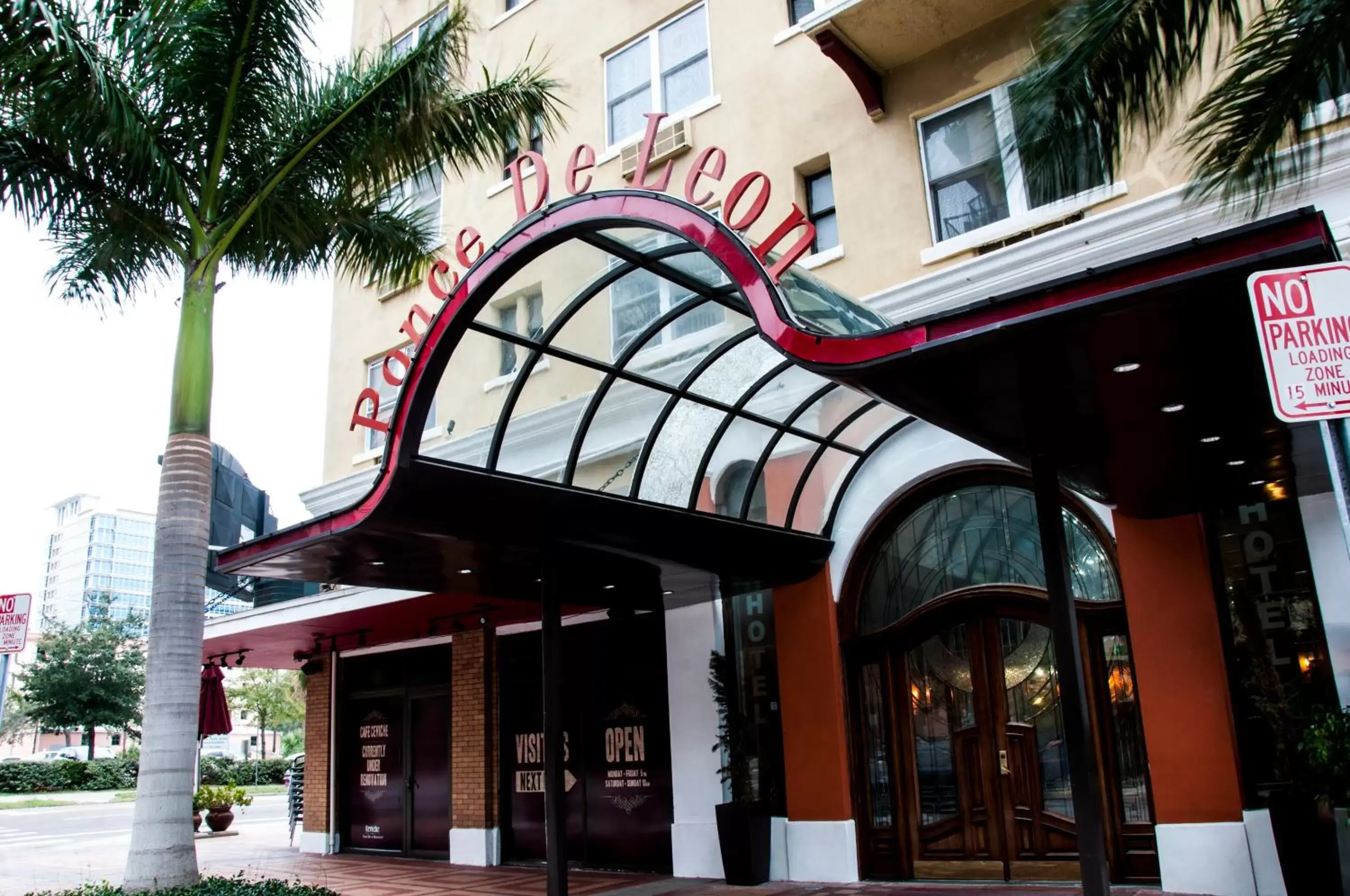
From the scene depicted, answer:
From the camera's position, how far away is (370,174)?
442 inches

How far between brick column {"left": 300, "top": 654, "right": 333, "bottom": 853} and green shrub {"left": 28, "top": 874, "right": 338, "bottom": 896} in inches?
337

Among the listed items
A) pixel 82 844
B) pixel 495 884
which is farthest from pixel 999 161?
pixel 82 844

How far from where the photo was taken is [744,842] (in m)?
11.4

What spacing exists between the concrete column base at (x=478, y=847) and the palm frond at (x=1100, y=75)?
Result: 11.8 m

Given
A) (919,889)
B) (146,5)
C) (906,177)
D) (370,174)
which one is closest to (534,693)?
(919,889)

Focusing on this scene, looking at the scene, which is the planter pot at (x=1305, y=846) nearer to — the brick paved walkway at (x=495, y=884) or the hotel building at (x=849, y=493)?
the hotel building at (x=849, y=493)

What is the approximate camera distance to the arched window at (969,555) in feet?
34.5

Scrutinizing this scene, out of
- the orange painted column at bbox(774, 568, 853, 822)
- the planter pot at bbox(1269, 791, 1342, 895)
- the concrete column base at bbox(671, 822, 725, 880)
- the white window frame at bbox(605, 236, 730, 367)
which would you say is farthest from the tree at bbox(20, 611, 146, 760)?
the planter pot at bbox(1269, 791, 1342, 895)

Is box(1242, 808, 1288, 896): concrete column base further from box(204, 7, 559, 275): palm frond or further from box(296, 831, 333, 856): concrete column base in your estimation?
box(296, 831, 333, 856): concrete column base

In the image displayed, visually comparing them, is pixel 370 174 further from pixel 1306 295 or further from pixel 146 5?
pixel 1306 295

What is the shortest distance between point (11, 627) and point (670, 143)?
939 cm

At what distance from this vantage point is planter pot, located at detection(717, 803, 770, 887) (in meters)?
11.4

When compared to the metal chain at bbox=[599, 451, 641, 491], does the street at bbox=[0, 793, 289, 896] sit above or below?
below

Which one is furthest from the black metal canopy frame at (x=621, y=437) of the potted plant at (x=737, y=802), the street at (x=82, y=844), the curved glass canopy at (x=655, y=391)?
the street at (x=82, y=844)
